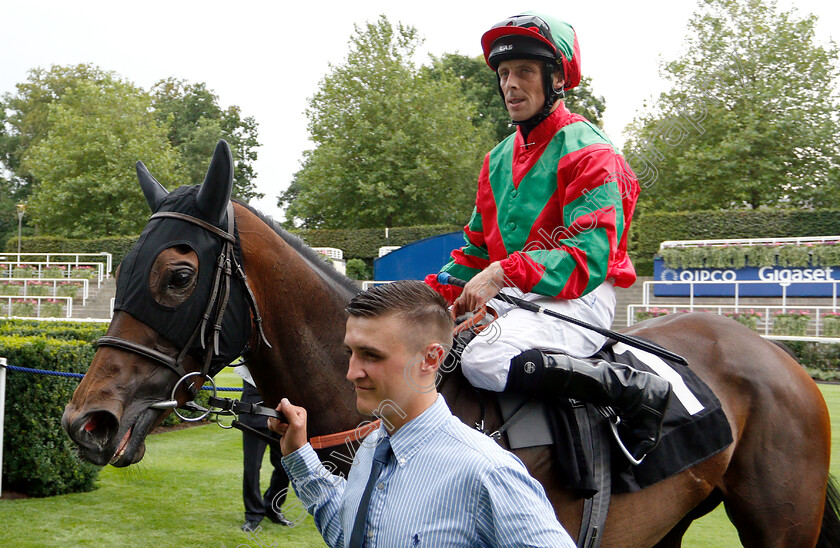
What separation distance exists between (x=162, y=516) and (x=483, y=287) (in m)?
3.80

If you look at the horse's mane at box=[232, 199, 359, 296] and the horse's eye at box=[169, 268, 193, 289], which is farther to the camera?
the horse's mane at box=[232, 199, 359, 296]

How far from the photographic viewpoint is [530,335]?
2113mm

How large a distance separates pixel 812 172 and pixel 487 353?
1508 centimetres

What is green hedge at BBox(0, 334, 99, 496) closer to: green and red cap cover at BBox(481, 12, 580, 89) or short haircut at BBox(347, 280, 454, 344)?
green and red cap cover at BBox(481, 12, 580, 89)

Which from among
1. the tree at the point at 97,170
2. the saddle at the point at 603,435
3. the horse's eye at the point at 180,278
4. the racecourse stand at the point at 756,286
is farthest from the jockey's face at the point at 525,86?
the tree at the point at 97,170

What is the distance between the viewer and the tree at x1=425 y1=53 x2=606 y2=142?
2911cm

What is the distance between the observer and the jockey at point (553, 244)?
6.63 ft

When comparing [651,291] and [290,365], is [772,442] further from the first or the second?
[651,291]

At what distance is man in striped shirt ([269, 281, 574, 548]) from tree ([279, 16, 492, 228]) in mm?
22814

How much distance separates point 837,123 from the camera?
1351 cm

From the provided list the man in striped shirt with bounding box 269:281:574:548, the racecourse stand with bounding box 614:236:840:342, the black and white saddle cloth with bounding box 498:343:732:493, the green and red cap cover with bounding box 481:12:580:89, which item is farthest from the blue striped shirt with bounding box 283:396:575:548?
the racecourse stand with bounding box 614:236:840:342

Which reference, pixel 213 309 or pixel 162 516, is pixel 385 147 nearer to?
pixel 162 516

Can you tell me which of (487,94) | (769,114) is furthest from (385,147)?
(769,114)

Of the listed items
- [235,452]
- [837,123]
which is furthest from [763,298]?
[235,452]
